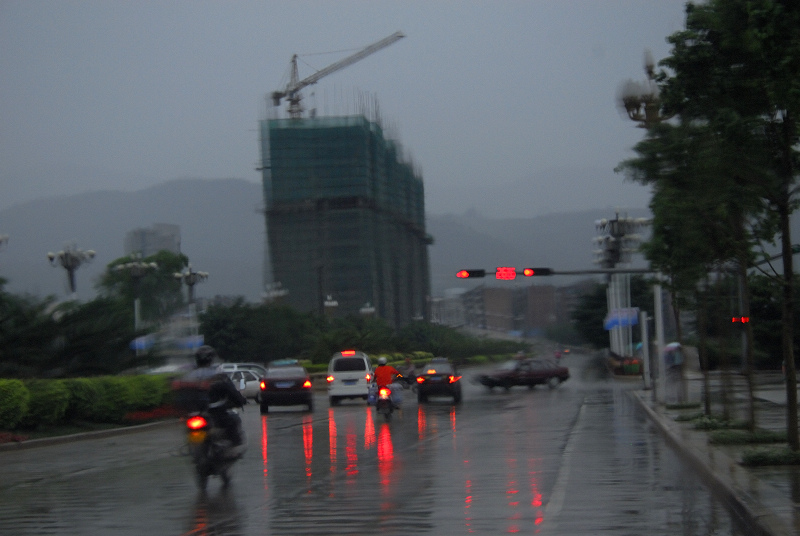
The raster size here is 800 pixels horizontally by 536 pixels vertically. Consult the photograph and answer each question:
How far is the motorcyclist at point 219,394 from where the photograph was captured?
39.7 feet

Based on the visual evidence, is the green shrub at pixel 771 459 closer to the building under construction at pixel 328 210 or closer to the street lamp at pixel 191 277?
the street lamp at pixel 191 277

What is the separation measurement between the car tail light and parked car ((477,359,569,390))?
35.4 meters

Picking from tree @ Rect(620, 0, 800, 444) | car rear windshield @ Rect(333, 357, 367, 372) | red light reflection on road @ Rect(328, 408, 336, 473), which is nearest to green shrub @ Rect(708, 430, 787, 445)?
tree @ Rect(620, 0, 800, 444)

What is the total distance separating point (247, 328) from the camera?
6631 centimetres

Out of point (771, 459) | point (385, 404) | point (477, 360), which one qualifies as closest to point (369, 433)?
point (385, 404)

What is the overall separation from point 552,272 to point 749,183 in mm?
19344

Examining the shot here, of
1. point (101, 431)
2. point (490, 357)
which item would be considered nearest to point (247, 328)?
point (490, 357)

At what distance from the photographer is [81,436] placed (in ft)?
74.2

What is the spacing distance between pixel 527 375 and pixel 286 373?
17.6 metres

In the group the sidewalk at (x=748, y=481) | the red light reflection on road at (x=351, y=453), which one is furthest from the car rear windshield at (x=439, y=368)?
the sidewalk at (x=748, y=481)

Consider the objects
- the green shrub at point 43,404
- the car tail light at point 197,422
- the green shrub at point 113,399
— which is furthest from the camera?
the green shrub at point 113,399

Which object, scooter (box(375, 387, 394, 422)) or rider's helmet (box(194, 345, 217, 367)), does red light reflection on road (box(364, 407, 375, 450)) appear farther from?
rider's helmet (box(194, 345, 217, 367))

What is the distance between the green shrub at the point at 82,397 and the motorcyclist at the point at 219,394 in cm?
1237

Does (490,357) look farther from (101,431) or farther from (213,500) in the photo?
(213,500)
